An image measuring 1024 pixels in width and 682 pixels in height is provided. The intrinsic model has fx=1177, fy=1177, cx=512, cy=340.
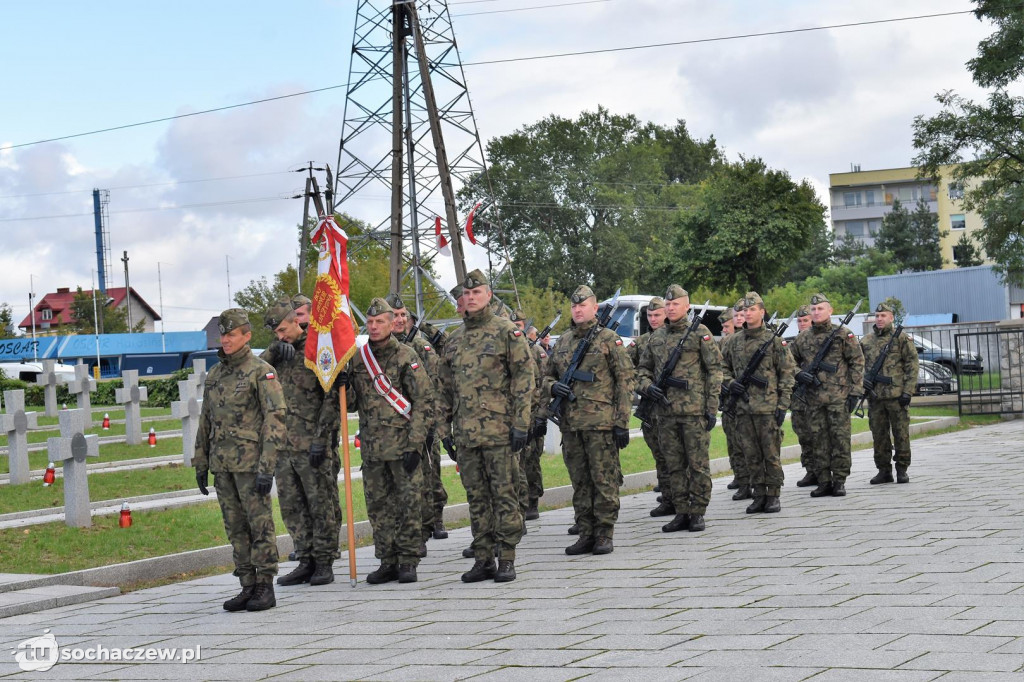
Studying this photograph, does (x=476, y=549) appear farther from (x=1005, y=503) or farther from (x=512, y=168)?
(x=512, y=168)

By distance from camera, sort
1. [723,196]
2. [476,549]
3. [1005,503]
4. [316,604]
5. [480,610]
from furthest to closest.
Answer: [723,196] < [1005,503] < [476,549] < [316,604] < [480,610]

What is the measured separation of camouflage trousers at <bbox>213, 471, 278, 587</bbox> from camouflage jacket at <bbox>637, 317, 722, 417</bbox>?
4.42 meters

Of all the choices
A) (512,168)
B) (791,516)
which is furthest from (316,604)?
(512,168)

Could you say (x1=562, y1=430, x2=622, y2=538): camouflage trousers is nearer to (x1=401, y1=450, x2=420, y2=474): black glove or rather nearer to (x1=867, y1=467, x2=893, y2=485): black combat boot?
(x1=401, y1=450, x2=420, y2=474): black glove

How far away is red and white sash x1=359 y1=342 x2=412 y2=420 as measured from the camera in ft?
30.3

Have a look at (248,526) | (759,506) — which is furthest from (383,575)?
(759,506)

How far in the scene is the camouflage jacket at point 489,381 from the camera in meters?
9.14

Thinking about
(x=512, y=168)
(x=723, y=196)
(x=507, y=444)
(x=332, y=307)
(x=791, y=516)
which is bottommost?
(x=791, y=516)

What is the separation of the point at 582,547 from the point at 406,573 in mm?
1726

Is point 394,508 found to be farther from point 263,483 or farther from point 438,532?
point 438,532

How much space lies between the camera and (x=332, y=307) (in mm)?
9656

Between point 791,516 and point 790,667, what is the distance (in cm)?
616

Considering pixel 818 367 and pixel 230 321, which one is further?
pixel 818 367

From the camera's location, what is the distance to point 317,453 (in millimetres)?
9305
